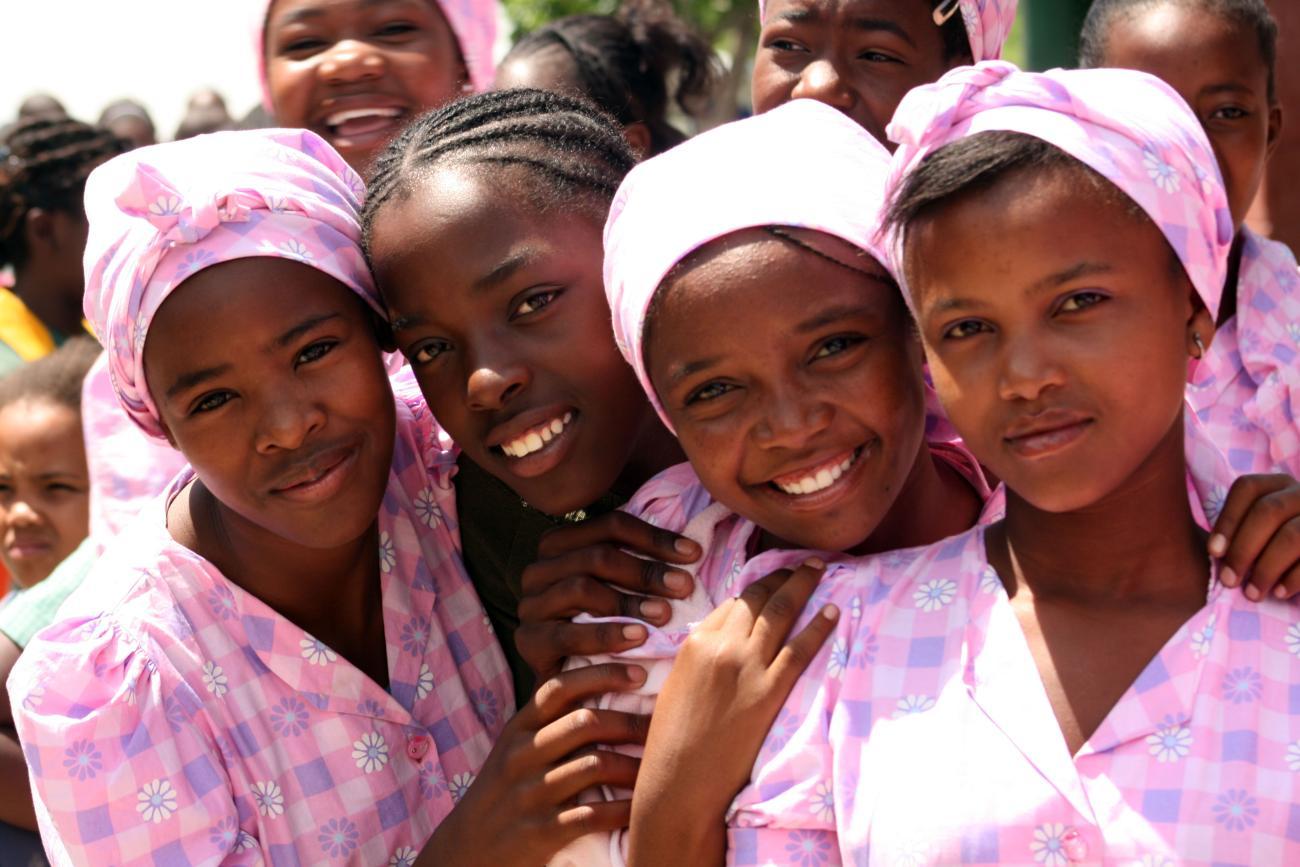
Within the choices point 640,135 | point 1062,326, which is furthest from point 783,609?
point 640,135

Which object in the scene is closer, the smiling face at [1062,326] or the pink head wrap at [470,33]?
the smiling face at [1062,326]

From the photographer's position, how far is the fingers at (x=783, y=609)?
214 cm

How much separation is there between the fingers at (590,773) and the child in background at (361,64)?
1785 mm

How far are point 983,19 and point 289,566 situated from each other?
1.71 metres

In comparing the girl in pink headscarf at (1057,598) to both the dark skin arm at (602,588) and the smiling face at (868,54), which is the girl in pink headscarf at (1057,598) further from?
the smiling face at (868,54)

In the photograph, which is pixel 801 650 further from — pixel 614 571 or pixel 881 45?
pixel 881 45

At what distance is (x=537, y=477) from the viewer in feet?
8.25

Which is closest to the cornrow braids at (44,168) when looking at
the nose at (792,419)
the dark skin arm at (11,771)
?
the dark skin arm at (11,771)

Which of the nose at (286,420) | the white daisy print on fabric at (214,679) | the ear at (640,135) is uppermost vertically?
the ear at (640,135)

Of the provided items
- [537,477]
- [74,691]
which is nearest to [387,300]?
[537,477]

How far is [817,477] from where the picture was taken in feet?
7.30

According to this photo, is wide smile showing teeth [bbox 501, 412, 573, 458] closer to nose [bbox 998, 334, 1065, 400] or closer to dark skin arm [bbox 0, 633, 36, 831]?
nose [bbox 998, 334, 1065, 400]

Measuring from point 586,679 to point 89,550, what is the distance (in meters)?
1.69

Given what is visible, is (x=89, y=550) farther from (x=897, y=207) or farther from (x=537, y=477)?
(x=897, y=207)
